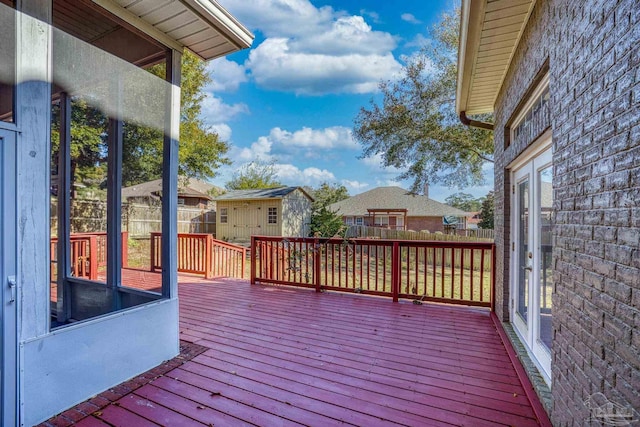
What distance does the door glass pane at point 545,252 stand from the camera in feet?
7.55

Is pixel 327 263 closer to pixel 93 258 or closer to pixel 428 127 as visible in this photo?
pixel 93 258

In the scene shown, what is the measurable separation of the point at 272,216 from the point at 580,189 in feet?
50.6

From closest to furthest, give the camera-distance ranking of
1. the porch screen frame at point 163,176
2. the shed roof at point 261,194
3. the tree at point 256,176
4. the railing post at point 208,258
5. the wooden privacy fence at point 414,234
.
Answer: the porch screen frame at point 163,176
the railing post at point 208,258
the wooden privacy fence at point 414,234
the shed roof at point 261,194
the tree at point 256,176

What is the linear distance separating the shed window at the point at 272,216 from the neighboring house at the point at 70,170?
13.2 metres

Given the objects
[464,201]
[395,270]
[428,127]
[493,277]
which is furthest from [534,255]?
[464,201]

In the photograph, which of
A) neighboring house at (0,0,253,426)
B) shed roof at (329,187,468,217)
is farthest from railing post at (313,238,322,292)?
shed roof at (329,187,468,217)

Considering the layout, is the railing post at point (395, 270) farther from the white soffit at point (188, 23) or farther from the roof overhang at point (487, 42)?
the white soffit at point (188, 23)

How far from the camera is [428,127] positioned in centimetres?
991

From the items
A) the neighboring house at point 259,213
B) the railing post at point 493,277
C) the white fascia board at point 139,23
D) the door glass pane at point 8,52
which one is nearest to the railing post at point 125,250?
the door glass pane at point 8,52

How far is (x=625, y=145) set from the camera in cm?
113

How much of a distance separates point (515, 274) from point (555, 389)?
5.58 ft

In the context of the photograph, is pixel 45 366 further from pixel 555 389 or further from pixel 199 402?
pixel 555 389

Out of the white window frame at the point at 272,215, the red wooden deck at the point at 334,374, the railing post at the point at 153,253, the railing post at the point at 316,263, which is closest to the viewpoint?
the red wooden deck at the point at 334,374

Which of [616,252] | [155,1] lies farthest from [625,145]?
[155,1]
